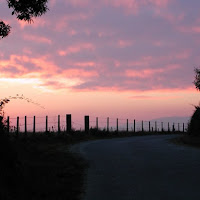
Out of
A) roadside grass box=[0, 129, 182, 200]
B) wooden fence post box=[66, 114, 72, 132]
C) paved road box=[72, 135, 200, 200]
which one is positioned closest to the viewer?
roadside grass box=[0, 129, 182, 200]

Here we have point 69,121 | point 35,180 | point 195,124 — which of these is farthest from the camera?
point 69,121

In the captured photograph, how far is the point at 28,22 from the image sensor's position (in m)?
13.5

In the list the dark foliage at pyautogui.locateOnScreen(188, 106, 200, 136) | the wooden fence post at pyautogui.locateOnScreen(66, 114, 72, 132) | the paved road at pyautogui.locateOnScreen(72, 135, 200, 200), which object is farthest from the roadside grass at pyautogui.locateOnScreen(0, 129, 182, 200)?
the wooden fence post at pyautogui.locateOnScreen(66, 114, 72, 132)

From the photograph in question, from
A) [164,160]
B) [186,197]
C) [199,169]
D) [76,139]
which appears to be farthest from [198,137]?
[186,197]

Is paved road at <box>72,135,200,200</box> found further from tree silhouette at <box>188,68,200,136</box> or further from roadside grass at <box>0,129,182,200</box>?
tree silhouette at <box>188,68,200,136</box>

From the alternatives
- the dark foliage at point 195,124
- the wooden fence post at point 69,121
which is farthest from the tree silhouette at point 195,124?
the wooden fence post at point 69,121

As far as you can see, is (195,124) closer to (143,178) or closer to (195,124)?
(195,124)

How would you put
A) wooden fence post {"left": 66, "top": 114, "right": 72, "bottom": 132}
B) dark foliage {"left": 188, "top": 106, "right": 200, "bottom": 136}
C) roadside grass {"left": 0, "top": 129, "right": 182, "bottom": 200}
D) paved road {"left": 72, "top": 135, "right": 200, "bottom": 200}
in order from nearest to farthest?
roadside grass {"left": 0, "top": 129, "right": 182, "bottom": 200} → paved road {"left": 72, "top": 135, "right": 200, "bottom": 200} → dark foliage {"left": 188, "top": 106, "right": 200, "bottom": 136} → wooden fence post {"left": 66, "top": 114, "right": 72, "bottom": 132}

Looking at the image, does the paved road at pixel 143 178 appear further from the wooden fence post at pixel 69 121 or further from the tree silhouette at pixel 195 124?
the wooden fence post at pixel 69 121

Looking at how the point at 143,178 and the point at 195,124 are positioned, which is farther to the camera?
the point at 195,124

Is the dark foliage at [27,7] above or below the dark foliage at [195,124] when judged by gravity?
Answer: above

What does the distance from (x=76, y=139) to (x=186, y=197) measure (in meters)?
25.2

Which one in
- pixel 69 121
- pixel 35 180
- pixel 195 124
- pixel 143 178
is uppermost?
pixel 69 121

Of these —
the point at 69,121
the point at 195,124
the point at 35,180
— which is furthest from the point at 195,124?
the point at 35,180
